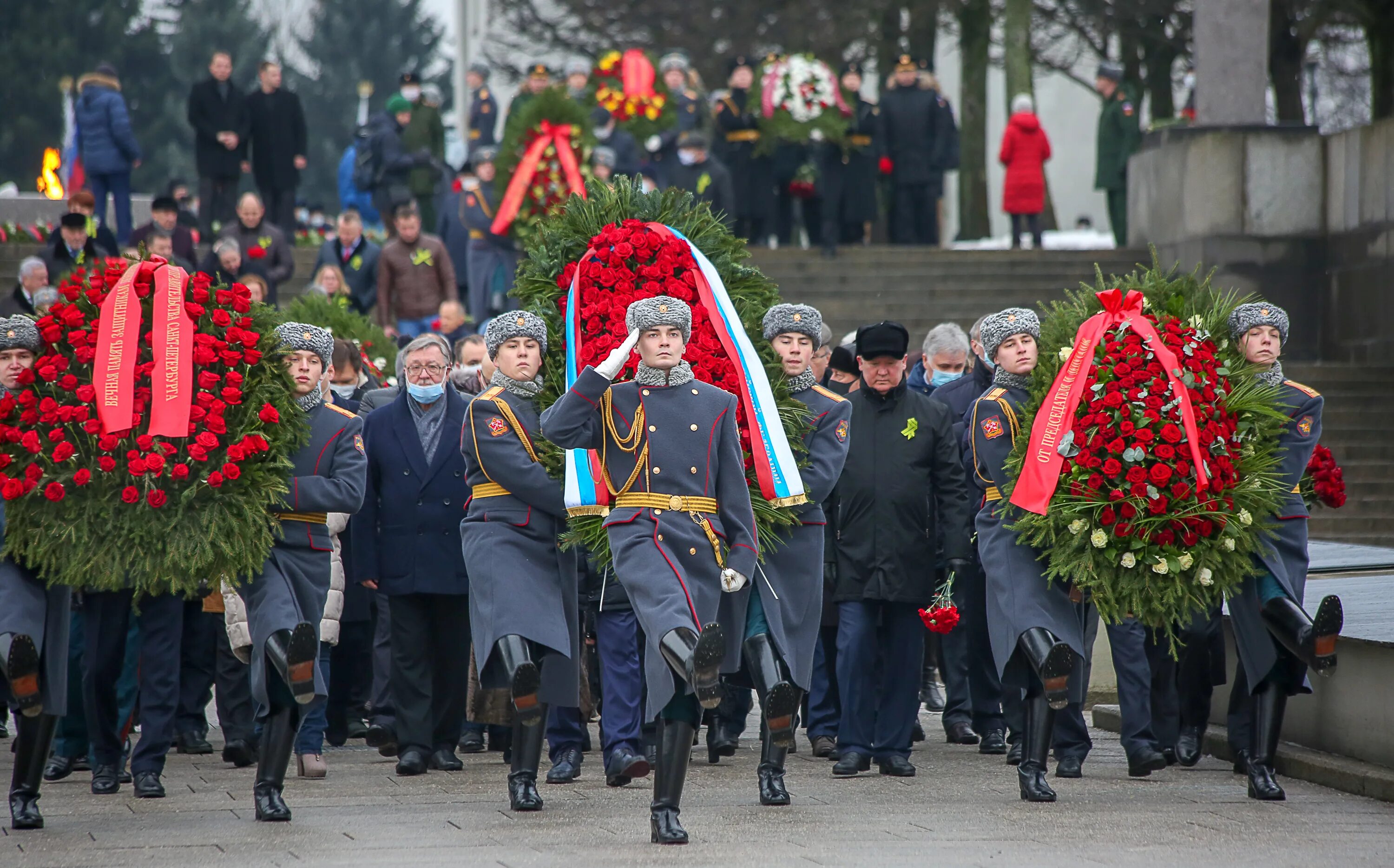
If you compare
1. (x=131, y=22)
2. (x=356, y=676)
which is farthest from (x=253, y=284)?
(x=131, y=22)

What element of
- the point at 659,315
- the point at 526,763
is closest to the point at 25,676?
the point at 526,763

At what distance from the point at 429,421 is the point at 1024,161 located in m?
13.2

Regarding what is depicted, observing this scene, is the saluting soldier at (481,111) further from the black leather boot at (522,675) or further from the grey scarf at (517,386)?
the black leather boot at (522,675)

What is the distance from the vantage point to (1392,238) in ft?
63.6

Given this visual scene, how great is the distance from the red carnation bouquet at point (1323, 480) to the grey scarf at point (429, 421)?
4.25m

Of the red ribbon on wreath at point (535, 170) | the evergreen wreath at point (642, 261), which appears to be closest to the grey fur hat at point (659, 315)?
the evergreen wreath at point (642, 261)

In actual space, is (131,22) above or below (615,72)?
above

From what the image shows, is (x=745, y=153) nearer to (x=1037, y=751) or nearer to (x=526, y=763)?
(x=1037, y=751)

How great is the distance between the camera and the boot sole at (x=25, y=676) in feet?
24.4

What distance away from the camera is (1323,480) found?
915 centimetres

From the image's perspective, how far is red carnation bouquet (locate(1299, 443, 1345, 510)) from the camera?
29.7ft

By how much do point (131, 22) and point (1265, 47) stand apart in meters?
37.9

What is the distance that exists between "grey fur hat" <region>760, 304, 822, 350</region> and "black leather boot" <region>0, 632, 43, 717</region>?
11.6 ft

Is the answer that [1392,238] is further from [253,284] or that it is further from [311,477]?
[311,477]
